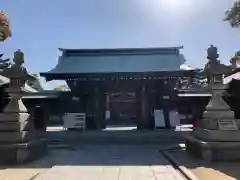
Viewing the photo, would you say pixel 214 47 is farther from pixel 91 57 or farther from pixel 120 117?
pixel 120 117

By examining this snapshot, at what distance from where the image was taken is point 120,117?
83.7ft

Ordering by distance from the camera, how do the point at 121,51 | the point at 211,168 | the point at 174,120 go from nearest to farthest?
1. the point at 211,168
2. the point at 174,120
3. the point at 121,51

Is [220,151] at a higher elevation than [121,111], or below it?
below

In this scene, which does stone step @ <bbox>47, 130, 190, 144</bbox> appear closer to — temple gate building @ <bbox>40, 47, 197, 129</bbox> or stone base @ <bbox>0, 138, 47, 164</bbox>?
temple gate building @ <bbox>40, 47, 197, 129</bbox>

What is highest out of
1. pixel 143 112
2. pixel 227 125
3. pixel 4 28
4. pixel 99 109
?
pixel 4 28

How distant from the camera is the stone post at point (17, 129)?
345 inches

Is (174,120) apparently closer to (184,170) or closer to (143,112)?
(143,112)

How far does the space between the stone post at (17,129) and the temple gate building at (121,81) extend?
8.62 meters

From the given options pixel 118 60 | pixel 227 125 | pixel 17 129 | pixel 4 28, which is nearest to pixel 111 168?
pixel 17 129

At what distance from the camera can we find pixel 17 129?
30.2 feet

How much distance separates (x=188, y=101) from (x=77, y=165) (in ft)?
46.9

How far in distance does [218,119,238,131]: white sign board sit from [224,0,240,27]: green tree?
8.74 meters

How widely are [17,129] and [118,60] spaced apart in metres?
13.4

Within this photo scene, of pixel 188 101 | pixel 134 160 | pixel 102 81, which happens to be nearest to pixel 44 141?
pixel 134 160
